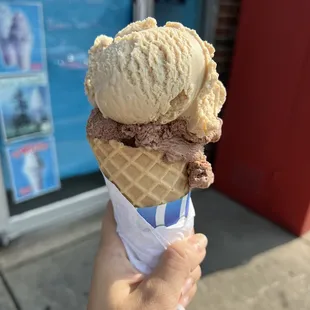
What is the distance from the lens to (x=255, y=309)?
7.43 ft

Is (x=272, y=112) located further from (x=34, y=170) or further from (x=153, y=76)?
(x=153, y=76)

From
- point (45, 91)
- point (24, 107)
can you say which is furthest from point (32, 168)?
point (45, 91)

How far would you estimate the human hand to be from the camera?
1.16 m

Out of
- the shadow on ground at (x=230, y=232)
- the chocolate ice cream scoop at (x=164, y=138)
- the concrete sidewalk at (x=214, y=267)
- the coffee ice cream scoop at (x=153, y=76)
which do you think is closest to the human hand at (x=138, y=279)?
the chocolate ice cream scoop at (x=164, y=138)

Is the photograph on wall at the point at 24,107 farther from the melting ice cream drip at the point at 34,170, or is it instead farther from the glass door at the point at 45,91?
the melting ice cream drip at the point at 34,170

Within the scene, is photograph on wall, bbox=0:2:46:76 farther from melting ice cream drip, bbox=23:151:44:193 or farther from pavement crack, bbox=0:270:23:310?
pavement crack, bbox=0:270:23:310

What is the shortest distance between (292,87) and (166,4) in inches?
51.6

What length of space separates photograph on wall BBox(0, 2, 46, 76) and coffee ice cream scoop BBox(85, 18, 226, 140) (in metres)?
1.56

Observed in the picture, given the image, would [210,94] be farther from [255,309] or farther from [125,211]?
[255,309]

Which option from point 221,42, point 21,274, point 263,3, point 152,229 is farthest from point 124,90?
point 221,42

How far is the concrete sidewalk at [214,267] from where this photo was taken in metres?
2.31

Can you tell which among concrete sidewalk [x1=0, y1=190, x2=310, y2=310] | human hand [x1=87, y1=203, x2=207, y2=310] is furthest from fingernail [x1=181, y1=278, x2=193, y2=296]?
concrete sidewalk [x1=0, y1=190, x2=310, y2=310]

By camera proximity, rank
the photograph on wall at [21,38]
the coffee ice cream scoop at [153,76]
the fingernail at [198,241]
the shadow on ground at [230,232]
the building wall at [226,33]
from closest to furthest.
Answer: the coffee ice cream scoop at [153,76]
the fingernail at [198,241]
the photograph on wall at [21,38]
the shadow on ground at [230,232]
the building wall at [226,33]

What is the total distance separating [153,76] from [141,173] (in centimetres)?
33
